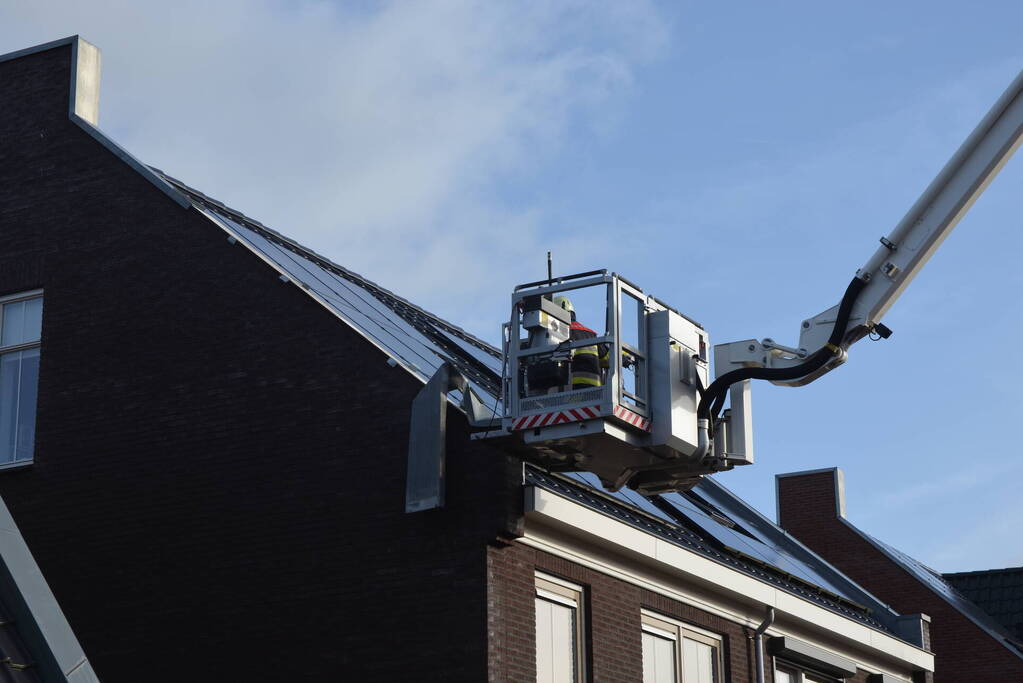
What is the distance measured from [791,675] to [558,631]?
261 inches

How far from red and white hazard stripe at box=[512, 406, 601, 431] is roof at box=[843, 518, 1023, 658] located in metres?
19.2

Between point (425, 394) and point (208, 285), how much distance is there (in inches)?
154

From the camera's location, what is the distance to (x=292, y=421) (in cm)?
1884

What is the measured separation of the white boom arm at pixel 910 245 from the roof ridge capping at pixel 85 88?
8.17 m

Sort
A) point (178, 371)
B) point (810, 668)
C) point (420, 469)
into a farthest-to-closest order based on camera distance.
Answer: point (810, 668)
point (178, 371)
point (420, 469)

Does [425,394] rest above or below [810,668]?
above

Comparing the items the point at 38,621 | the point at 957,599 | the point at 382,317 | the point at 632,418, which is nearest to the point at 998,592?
the point at 957,599

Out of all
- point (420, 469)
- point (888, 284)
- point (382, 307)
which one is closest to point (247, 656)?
point (420, 469)

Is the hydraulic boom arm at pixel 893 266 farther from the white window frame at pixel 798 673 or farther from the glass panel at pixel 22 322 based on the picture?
the glass panel at pixel 22 322

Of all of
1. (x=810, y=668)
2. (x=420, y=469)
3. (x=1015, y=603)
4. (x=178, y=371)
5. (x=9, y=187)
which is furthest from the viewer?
(x=1015, y=603)

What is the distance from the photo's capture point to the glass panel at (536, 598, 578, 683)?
18.1m

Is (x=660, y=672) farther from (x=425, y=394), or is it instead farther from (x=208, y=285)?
(x=208, y=285)

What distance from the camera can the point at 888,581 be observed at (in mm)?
34406

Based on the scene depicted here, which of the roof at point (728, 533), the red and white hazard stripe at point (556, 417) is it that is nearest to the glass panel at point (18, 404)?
the roof at point (728, 533)
